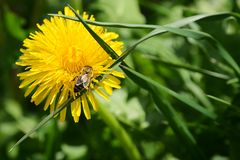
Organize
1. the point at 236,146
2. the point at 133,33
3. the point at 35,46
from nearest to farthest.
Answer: the point at 35,46 → the point at 236,146 → the point at 133,33

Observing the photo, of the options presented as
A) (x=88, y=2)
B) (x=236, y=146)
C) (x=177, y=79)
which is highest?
(x=88, y=2)

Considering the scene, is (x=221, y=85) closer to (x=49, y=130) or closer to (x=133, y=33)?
(x=133, y=33)

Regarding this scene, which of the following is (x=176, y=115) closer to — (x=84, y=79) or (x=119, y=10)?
(x=84, y=79)

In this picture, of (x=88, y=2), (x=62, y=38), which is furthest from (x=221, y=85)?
(x=62, y=38)

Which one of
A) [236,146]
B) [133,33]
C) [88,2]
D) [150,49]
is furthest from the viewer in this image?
[88,2]

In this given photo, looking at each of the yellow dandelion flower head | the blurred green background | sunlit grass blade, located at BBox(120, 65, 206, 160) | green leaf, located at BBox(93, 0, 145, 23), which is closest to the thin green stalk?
the blurred green background

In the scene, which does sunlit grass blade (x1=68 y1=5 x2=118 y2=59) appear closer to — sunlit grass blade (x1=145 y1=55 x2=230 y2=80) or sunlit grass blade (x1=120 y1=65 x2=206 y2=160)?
sunlit grass blade (x1=120 y1=65 x2=206 y2=160)
